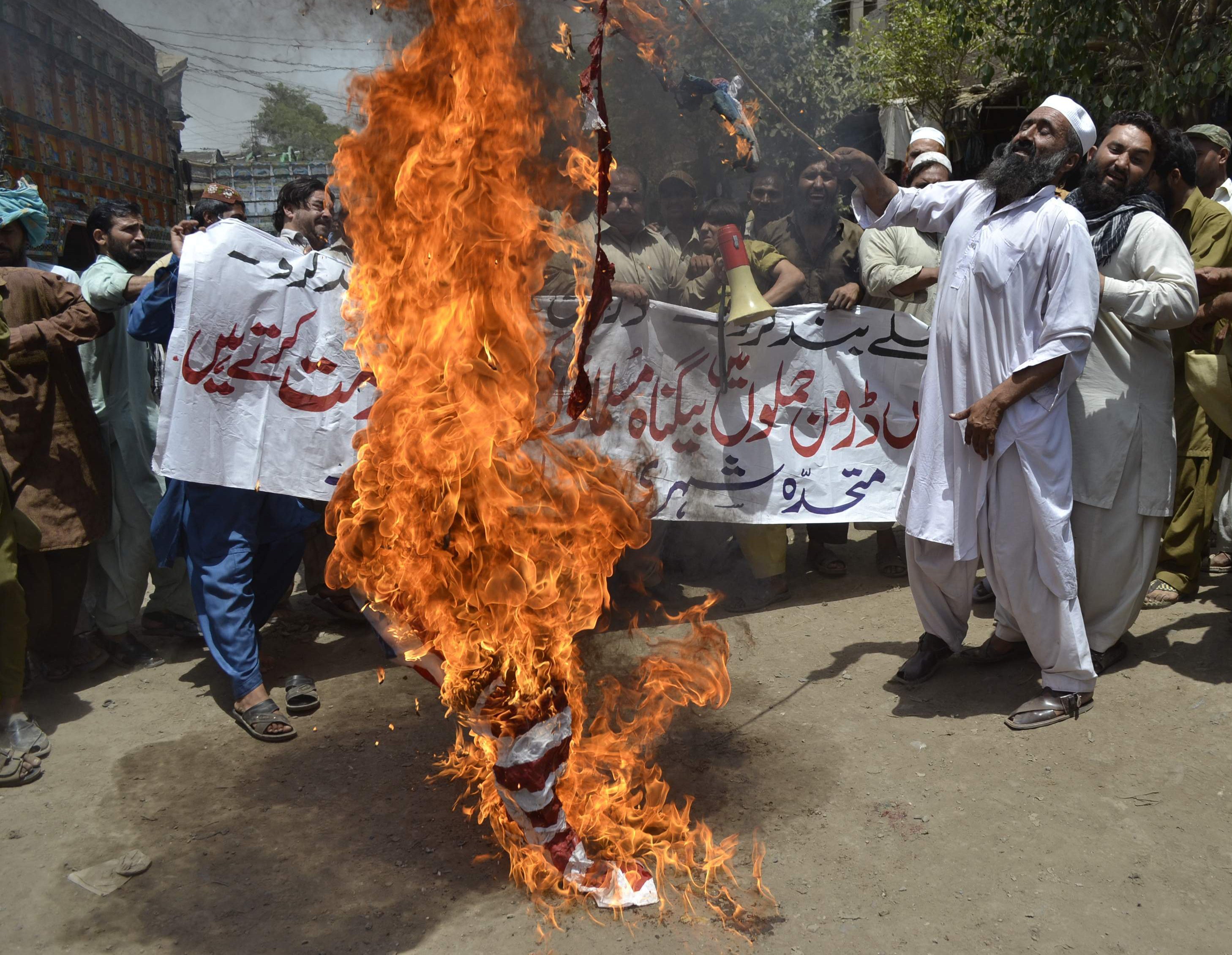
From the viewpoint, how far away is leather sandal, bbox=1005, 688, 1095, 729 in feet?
13.3

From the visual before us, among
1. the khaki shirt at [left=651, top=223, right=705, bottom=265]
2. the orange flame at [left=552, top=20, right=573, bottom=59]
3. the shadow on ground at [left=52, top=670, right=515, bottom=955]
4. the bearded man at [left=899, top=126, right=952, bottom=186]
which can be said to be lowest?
the shadow on ground at [left=52, top=670, right=515, bottom=955]

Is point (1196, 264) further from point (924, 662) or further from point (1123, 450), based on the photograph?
point (924, 662)

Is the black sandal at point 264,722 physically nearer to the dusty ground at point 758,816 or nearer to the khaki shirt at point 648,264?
the dusty ground at point 758,816

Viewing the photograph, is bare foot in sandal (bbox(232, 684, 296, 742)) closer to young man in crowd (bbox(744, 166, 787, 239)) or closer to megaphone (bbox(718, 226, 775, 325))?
megaphone (bbox(718, 226, 775, 325))

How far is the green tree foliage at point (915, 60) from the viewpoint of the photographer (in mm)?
13023

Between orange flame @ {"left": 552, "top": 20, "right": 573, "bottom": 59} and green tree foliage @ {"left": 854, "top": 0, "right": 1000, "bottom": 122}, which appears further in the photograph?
green tree foliage @ {"left": 854, "top": 0, "right": 1000, "bottom": 122}

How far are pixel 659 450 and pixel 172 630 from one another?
285 centimetres

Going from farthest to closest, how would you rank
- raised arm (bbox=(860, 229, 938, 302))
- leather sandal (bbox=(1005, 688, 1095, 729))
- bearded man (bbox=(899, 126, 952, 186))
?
bearded man (bbox=(899, 126, 952, 186)), raised arm (bbox=(860, 229, 938, 302)), leather sandal (bbox=(1005, 688, 1095, 729))

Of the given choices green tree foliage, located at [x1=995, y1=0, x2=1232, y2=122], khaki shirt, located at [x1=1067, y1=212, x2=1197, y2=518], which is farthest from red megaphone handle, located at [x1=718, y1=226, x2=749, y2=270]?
green tree foliage, located at [x1=995, y1=0, x2=1232, y2=122]

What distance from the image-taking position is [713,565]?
20.7ft

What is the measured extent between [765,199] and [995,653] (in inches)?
123

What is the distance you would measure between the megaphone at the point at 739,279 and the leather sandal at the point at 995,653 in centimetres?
201

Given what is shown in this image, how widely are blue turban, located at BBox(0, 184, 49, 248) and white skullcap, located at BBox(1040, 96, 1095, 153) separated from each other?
4500 millimetres

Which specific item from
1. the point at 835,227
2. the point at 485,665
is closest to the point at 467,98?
the point at 485,665
